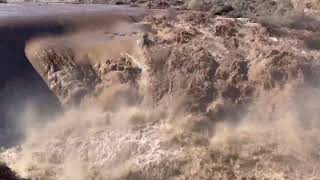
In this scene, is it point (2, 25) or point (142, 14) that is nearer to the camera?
point (2, 25)

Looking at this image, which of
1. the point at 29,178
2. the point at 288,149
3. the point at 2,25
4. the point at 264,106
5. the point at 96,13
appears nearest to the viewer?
the point at 29,178

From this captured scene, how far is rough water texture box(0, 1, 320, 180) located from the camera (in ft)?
34.3

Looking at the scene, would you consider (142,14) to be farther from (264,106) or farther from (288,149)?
(288,149)

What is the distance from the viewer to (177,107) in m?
12.0

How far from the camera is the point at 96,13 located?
1453 centimetres

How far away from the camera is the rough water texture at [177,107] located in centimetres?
1046

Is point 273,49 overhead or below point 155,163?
overhead

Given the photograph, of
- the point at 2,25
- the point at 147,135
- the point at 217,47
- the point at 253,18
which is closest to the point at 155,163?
the point at 147,135

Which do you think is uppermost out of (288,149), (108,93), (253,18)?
(253,18)

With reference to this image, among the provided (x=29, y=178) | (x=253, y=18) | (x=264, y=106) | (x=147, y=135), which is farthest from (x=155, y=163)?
(x=253, y=18)

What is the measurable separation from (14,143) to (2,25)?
10.9 feet

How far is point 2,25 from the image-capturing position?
13.0 metres

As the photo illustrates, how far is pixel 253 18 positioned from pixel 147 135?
19.8 feet

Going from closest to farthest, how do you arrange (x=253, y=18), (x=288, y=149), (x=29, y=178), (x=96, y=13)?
1. (x=29, y=178)
2. (x=288, y=149)
3. (x=96, y=13)
4. (x=253, y=18)
